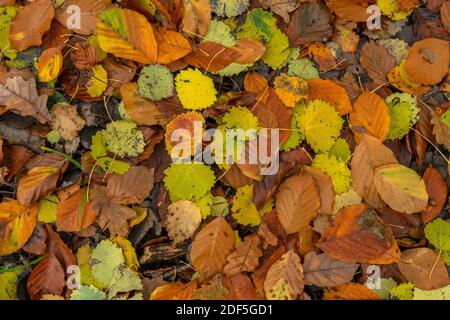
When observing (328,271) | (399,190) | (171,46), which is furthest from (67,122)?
(399,190)

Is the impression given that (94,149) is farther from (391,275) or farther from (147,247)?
(391,275)

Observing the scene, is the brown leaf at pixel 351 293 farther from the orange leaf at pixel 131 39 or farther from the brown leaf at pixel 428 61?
the orange leaf at pixel 131 39

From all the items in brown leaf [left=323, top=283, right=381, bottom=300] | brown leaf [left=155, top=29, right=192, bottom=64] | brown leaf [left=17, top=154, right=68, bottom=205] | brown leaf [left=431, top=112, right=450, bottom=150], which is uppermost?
brown leaf [left=155, top=29, right=192, bottom=64]

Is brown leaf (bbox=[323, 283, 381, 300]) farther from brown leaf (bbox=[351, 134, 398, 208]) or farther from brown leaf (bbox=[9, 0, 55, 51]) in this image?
brown leaf (bbox=[9, 0, 55, 51])

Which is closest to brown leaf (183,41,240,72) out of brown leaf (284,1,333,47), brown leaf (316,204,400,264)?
brown leaf (284,1,333,47)

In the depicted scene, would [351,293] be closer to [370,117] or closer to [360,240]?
[360,240]

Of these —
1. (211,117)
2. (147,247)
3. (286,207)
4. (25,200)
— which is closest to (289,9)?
(211,117)
